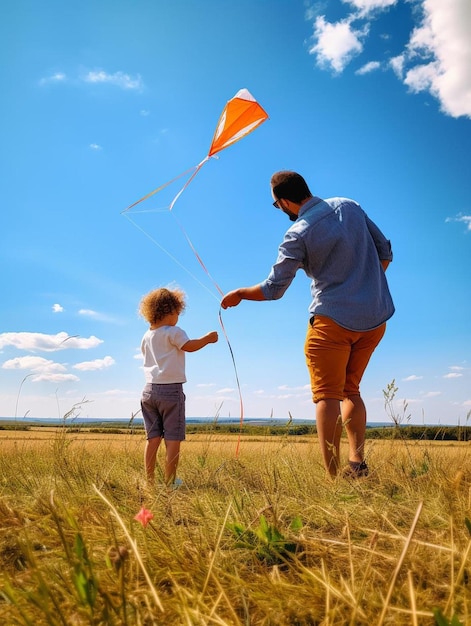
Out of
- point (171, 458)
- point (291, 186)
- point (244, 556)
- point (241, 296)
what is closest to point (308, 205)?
point (291, 186)

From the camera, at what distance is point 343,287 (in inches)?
131

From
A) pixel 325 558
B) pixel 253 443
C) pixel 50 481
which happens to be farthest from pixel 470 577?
pixel 253 443

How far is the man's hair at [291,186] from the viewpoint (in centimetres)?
360

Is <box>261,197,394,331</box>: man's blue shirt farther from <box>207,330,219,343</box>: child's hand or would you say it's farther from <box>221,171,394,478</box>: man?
<box>207,330,219,343</box>: child's hand

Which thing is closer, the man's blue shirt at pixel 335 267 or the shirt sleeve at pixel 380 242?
the man's blue shirt at pixel 335 267

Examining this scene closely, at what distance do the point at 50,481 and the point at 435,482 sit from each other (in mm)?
2360

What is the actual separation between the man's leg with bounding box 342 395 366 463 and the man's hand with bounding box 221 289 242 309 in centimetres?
109

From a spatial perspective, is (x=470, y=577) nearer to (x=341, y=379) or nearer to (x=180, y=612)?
(x=180, y=612)

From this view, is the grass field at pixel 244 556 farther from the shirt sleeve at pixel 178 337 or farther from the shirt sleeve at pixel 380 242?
the shirt sleeve at pixel 380 242

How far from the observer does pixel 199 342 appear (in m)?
4.08

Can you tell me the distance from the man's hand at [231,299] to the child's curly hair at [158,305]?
1.02 metres

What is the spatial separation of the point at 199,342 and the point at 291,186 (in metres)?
1.47

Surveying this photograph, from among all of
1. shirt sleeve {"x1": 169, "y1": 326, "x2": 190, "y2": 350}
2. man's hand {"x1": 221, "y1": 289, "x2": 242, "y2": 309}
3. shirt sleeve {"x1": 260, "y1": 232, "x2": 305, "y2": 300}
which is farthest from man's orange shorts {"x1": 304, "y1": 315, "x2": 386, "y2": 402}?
shirt sleeve {"x1": 169, "y1": 326, "x2": 190, "y2": 350}

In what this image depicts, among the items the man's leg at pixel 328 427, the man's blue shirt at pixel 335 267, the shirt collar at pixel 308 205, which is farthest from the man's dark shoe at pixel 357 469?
the shirt collar at pixel 308 205
